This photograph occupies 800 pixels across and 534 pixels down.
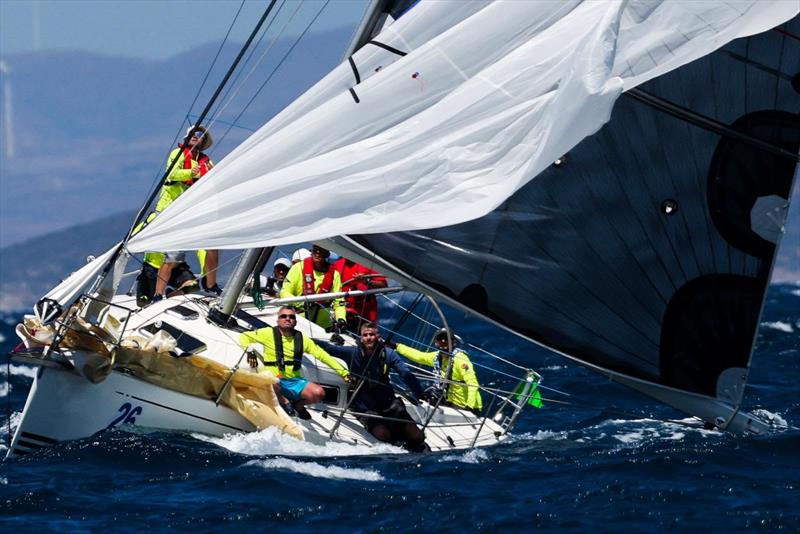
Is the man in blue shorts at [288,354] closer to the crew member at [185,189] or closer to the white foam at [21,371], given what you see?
the crew member at [185,189]

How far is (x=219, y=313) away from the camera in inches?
549

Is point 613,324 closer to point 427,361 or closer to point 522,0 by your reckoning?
point 427,361

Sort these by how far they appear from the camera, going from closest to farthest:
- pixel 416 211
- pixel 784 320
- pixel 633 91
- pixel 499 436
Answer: pixel 416 211 < pixel 633 91 < pixel 499 436 < pixel 784 320

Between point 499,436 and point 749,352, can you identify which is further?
point 499,436

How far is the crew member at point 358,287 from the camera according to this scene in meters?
14.9

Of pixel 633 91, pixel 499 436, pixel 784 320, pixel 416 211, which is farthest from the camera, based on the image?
pixel 784 320

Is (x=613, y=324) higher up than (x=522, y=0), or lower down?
lower down

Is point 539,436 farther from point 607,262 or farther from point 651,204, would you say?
point 651,204

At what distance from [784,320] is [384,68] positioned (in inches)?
736

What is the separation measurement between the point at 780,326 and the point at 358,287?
13995mm

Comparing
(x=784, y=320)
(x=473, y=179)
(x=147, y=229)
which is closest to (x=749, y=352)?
(x=473, y=179)

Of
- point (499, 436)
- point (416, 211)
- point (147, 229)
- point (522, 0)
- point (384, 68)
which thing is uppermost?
point (522, 0)

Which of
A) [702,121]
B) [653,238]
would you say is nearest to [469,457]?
[653,238]

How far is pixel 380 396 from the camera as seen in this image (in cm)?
1315
